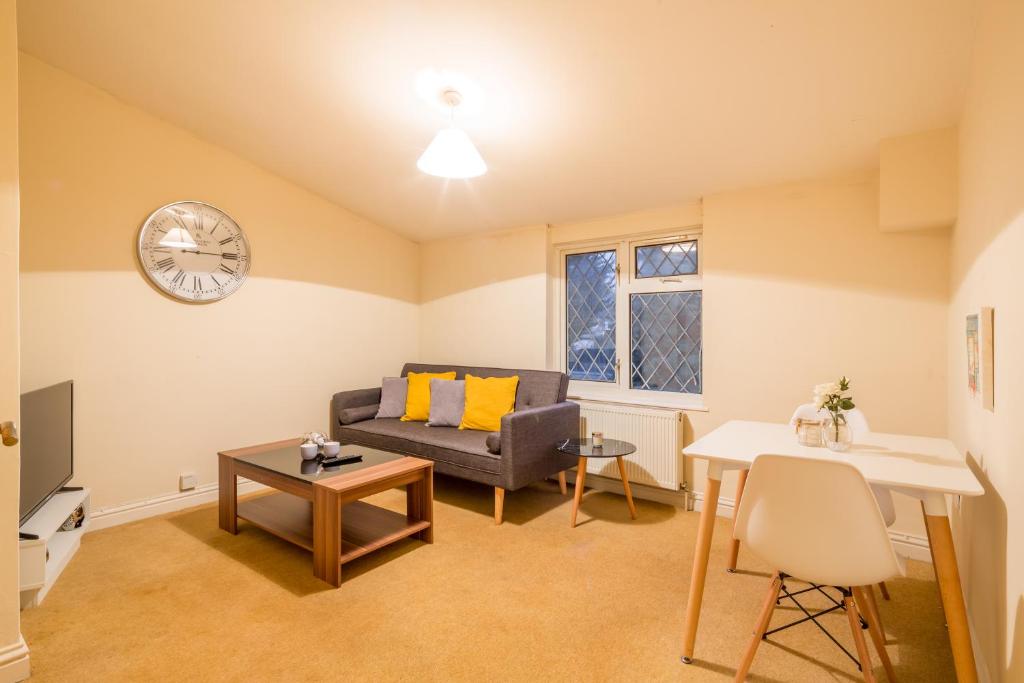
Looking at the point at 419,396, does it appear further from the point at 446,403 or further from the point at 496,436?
the point at 496,436

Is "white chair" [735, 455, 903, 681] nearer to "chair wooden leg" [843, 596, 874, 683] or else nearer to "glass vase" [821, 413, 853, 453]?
"chair wooden leg" [843, 596, 874, 683]

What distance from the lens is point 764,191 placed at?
309 cm

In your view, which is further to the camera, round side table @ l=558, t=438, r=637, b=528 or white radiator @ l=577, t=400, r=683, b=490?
white radiator @ l=577, t=400, r=683, b=490

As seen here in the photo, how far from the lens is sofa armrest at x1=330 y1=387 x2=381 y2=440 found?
405 cm

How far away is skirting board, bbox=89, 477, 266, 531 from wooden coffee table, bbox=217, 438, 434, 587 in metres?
0.49

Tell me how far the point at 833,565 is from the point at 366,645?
1.61 metres

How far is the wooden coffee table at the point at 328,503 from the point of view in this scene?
2.37 metres

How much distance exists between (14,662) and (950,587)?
9.73 feet

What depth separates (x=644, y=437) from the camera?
3.48 meters

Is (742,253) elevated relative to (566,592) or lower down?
elevated

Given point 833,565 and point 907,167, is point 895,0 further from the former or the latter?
point 833,565

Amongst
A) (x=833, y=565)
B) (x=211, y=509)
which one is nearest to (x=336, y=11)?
(x=833, y=565)

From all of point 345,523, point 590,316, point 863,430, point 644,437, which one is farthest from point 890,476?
point 590,316

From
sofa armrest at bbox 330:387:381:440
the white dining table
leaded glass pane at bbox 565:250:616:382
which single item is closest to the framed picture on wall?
the white dining table
